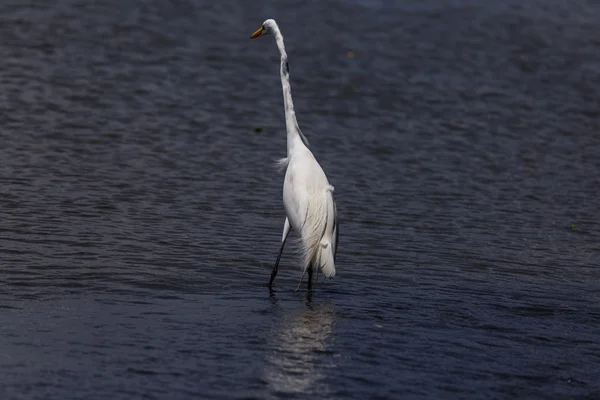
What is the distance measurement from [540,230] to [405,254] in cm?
161

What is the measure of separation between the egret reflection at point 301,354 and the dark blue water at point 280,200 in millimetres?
18

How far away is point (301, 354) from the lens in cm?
496

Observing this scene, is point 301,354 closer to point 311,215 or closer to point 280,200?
point 311,215

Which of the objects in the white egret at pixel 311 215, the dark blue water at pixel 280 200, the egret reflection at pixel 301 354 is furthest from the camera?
the white egret at pixel 311 215

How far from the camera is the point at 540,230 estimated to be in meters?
8.30

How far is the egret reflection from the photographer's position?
452cm

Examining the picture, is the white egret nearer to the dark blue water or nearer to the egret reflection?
the dark blue water

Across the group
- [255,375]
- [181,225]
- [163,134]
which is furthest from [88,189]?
[255,375]

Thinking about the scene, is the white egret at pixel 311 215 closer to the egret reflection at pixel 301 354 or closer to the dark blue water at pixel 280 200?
the dark blue water at pixel 280 200

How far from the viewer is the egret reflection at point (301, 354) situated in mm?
4523

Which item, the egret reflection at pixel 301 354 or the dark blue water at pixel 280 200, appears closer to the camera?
the egret reflection at pixel 301 354

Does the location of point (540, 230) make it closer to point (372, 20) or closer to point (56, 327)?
point (56, 327)

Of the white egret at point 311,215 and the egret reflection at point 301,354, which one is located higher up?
the white egret at point 311,215

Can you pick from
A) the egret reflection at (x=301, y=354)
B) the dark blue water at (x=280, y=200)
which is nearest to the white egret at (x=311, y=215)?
the dark blue water at (x=280, y=200)
